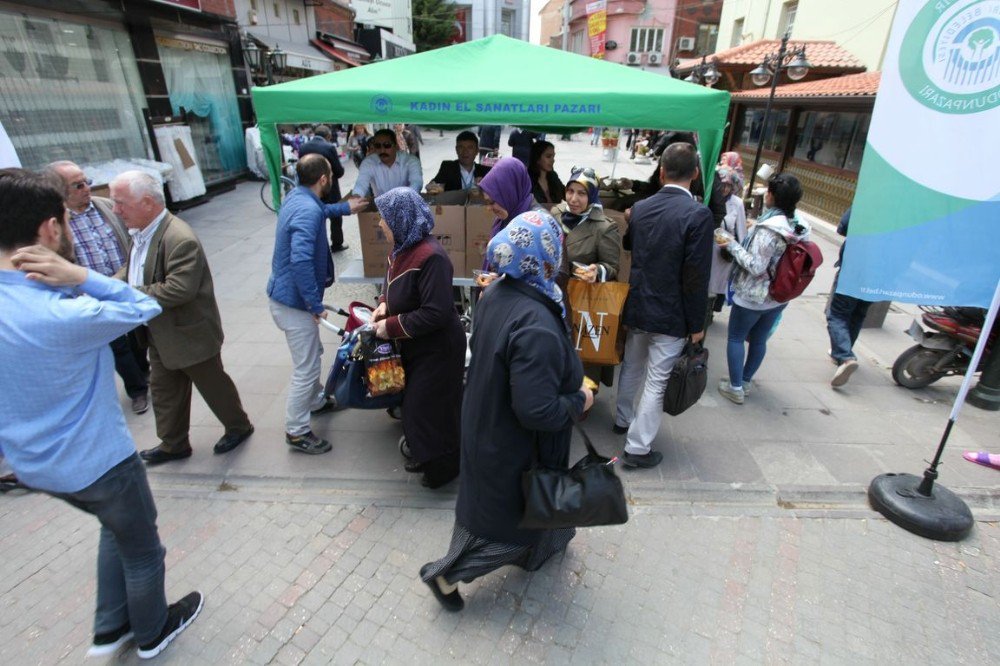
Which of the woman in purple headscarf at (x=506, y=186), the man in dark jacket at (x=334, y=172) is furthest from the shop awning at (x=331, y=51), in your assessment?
the woman in purple headscarf at (x=506, y=186)

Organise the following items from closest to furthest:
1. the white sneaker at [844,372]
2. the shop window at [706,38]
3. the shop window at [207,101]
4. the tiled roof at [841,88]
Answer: the white sneaker at [844,372]
the tiled roof at [841,88]
the shop window at [207,101]
the shop window at [706,38]

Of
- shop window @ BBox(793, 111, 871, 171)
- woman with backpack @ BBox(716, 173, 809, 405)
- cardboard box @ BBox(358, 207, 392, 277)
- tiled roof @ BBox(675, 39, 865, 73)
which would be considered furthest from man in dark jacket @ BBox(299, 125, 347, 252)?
tiled roof @ BBox(675, 39, 865, 73)

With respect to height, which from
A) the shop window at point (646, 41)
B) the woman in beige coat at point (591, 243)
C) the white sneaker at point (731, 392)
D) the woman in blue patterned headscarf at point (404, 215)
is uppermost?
the shop window at point (646, 41)

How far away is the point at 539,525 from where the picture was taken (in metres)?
2.13

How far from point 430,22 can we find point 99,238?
43879mm

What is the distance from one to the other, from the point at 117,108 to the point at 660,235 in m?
10.9

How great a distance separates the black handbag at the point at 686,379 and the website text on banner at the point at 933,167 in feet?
2.84

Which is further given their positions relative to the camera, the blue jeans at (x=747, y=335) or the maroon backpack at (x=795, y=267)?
the blue jeans at (x=747, y=335)

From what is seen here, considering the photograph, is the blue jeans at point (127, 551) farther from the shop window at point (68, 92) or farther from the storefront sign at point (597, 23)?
the storefront sign at point (597, 23)

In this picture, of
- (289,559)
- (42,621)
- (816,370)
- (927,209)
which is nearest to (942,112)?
(927,209)

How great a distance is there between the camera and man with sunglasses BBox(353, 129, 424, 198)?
218 inches

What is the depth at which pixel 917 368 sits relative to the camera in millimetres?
4660

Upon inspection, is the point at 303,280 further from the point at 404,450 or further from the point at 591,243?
the point at 591,243

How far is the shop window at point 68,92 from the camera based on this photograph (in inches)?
298
